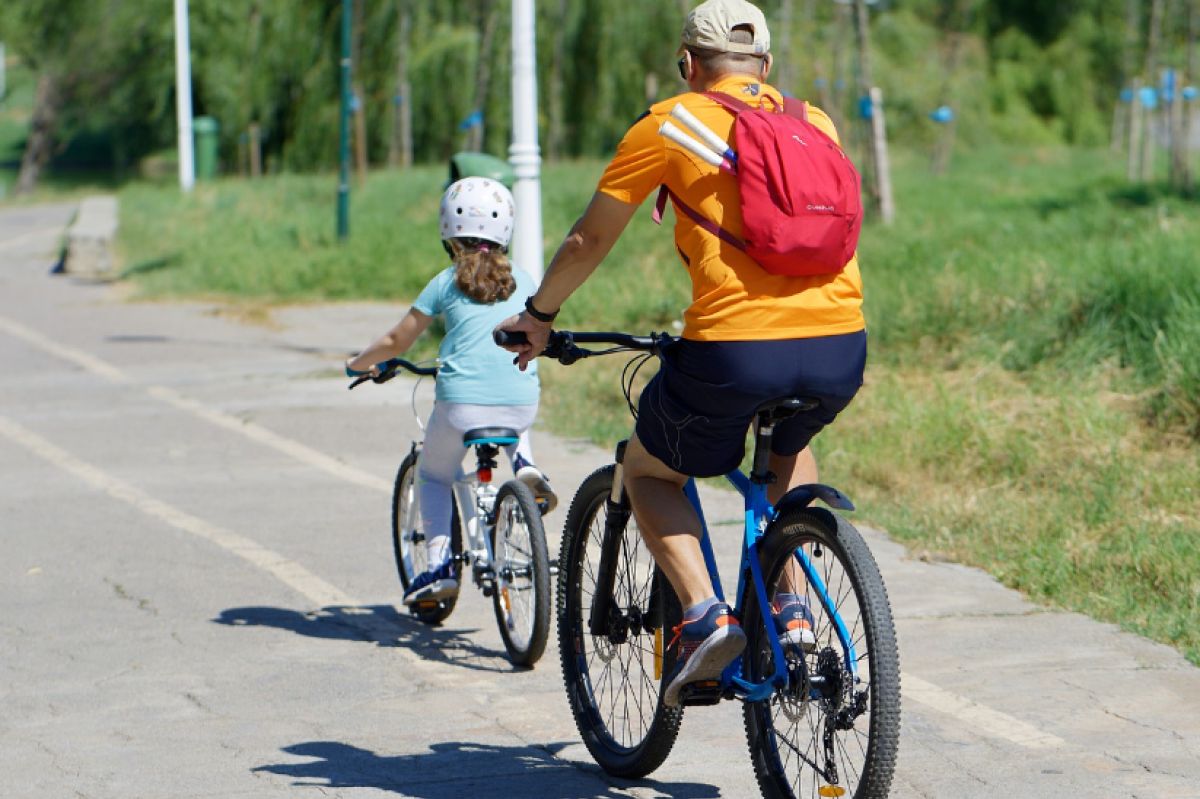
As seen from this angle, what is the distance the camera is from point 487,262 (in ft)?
20.5

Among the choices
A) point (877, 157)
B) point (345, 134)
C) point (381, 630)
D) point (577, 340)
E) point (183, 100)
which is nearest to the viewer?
point (577, 340)

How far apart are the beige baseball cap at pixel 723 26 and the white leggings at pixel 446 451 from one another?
2235 mm

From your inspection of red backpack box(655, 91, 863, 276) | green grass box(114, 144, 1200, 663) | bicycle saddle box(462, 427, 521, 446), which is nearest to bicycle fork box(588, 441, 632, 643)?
red backpack box(655, 91, 863, 276)

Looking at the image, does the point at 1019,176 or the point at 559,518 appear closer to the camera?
the point at 559,518

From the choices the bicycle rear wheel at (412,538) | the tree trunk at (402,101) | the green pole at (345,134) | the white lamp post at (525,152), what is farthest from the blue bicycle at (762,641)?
the tree trunk at (402,101)

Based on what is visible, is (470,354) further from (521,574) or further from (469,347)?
(521,574)

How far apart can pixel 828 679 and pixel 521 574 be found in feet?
6.89

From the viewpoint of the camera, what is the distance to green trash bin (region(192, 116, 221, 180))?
3475cm

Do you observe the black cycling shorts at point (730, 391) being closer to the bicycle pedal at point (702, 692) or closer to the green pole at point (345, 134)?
the bicycle pedal at point (702, 692)

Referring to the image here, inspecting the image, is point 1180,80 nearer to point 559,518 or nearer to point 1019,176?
point 1019,176

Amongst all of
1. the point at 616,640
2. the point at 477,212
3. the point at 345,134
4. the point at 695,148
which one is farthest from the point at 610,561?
the point at 345,134

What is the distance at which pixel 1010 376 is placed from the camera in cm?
1023

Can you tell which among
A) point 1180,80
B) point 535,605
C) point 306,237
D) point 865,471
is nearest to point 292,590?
point 535,605

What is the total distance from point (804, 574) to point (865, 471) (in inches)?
178
